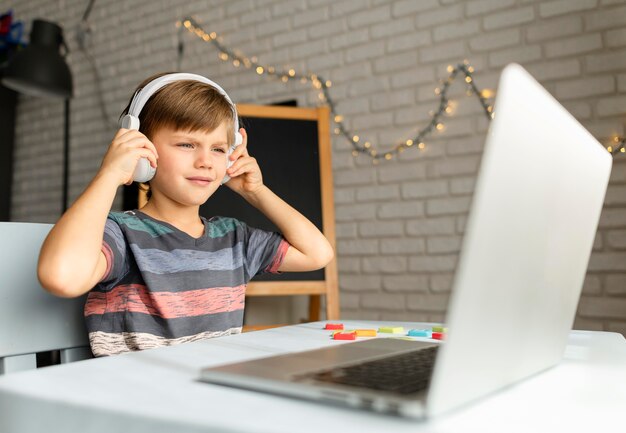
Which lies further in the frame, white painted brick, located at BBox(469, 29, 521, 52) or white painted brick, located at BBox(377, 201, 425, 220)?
white painted brick, located at BBox(377, 201, 425, 220)

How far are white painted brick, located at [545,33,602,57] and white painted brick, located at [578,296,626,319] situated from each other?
0.83 meters

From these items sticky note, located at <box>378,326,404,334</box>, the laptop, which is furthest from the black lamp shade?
the laptop

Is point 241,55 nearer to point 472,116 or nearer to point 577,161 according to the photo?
point 472,116

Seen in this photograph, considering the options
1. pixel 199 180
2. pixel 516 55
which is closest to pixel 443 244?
pixel 516 55

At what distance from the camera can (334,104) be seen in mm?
2736

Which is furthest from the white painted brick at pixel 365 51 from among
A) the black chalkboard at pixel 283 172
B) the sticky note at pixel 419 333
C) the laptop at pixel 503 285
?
the laptop at pixel 503 285

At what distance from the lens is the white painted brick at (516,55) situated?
89.5 inches

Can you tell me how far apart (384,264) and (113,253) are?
1.70 metres

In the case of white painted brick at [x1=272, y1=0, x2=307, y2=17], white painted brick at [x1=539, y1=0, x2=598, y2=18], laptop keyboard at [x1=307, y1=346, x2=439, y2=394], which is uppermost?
white painted brick at [x1=272, y1=0, x2=307, y2=17]

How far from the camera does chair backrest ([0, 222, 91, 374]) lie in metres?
0.91

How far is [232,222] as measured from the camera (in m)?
1.29

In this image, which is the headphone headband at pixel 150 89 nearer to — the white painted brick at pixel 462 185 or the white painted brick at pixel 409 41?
the white painted brick at pixel 462 185

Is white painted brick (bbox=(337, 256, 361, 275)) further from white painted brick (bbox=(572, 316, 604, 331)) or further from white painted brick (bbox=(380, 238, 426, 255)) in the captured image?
white painted brick (bbox=(572, 316, 604, 331))

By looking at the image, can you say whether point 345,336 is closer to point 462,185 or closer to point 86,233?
point 86,233
